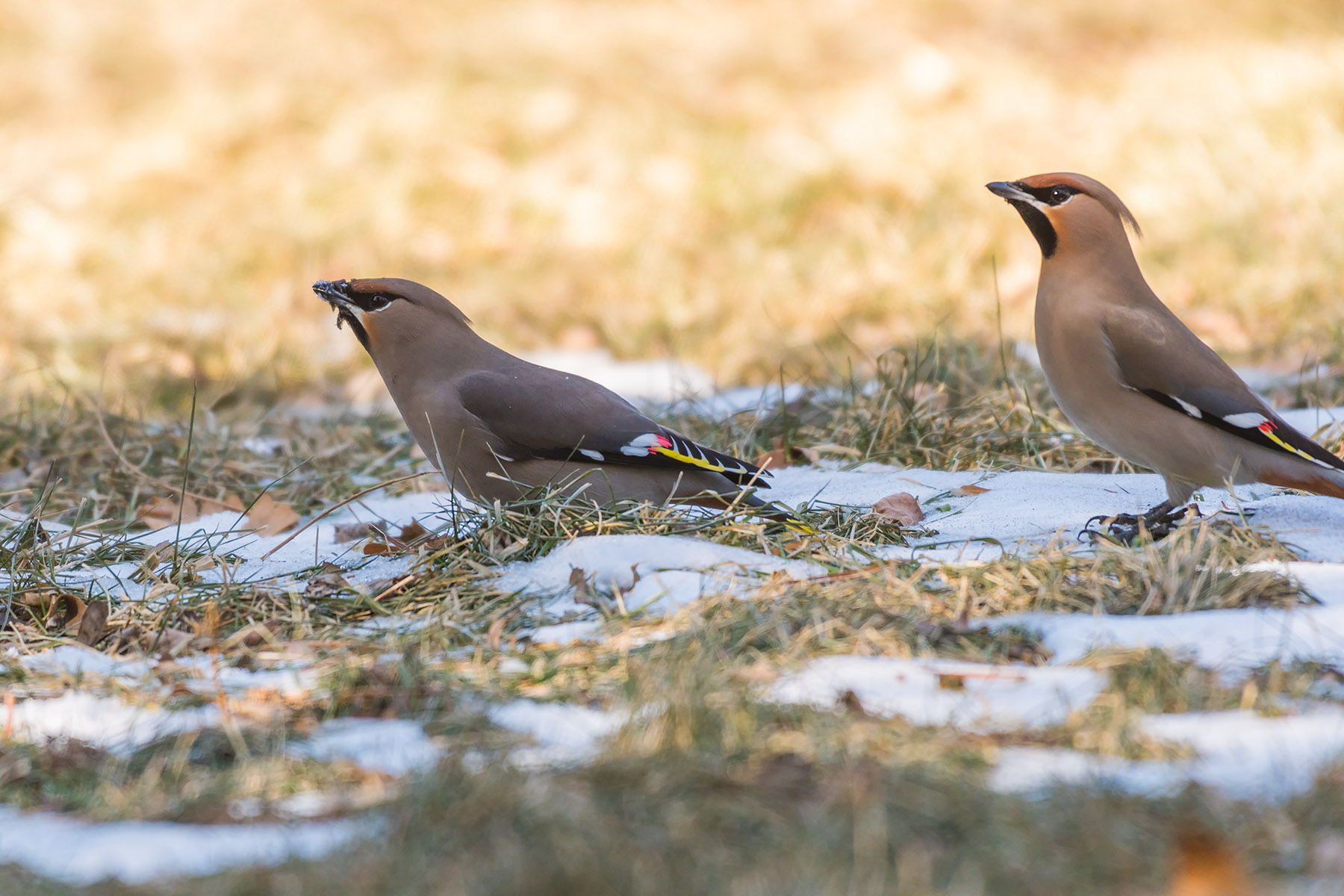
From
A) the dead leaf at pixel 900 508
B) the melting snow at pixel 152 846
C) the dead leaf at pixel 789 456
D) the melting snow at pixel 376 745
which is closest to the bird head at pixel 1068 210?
the dead leaf at pixel 900 508

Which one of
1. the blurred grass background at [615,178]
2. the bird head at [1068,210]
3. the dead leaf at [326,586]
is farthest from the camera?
the blurred grass background at [615,178]

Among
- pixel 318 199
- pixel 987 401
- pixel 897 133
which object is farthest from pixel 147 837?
pixel 897 133

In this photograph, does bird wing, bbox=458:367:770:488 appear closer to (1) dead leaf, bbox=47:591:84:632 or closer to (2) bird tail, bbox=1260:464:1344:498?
(1) dead leaf, bbox=47:591:84:632

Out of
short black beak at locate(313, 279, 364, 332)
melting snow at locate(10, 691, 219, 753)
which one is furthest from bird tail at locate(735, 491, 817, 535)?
melting snow at locate(10, 691, 219, 753)

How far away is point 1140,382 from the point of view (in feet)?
12.6

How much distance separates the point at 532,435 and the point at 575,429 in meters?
0.12

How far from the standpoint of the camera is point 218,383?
642 centimetres

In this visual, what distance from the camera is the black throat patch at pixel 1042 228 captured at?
161 inches

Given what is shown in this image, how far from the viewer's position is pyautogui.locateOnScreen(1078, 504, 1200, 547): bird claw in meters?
3.57

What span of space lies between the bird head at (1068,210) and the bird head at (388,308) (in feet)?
5.43

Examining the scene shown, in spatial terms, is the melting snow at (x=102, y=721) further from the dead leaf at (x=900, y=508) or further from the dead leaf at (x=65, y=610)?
the dead leaf at (x=900, y=508)

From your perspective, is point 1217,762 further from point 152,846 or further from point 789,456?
point 789,456

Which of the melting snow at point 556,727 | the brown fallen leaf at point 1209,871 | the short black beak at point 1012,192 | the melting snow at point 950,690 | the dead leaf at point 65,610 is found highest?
the short black beak at point 1012,192


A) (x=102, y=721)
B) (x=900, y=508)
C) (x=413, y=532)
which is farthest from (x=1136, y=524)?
(x=102, y=721)
